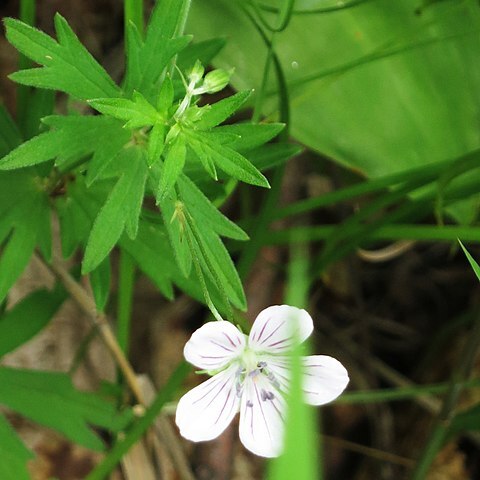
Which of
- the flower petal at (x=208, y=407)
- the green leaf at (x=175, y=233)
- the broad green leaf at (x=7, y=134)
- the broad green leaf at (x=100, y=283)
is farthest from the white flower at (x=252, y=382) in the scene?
the broad green leaf at (x=7, y=134)

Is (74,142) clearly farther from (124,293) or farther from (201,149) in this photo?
(124,293)

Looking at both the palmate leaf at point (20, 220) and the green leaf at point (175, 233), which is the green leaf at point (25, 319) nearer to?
the palmate leaf at point (20, 220)

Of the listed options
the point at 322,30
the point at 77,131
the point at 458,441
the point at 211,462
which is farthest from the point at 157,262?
the point at 458,441

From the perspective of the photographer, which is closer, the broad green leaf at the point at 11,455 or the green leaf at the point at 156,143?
the green leaf at the point at 156,143

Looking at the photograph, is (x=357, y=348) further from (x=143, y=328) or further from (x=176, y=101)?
(x=176, y=101)

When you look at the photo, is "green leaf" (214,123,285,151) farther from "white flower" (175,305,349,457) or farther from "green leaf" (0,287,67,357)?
"green leaf" (0,287,67,357)

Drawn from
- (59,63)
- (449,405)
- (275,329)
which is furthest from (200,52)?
(449,405)

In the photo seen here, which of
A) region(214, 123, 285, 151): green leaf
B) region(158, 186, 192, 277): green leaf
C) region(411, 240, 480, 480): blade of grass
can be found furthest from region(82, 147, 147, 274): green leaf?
region(411, 240, 480, 480): blade of grass
